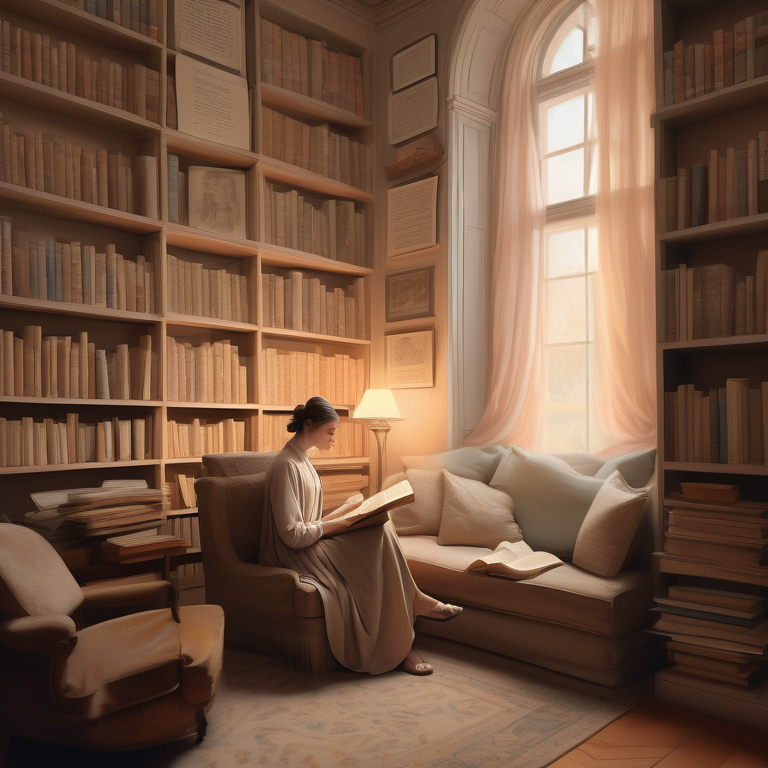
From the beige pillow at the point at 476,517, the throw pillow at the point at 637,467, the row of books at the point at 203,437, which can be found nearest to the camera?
the throw pillow at the point at 637,467

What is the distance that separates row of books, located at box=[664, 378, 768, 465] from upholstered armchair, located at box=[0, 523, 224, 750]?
6.64 feet

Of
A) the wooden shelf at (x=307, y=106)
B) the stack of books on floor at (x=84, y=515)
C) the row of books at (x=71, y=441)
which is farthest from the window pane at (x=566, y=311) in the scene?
the stack of books on floor at (x=84, y=515)

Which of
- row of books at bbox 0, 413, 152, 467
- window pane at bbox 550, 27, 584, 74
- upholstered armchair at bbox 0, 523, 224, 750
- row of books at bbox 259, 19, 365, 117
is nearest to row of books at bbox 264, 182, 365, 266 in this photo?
row of books at bbox 259, 19, 365, 117

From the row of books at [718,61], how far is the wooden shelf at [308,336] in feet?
8.09

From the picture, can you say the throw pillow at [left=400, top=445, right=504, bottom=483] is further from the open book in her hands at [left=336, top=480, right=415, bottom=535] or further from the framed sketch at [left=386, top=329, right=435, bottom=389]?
the open book in her hands at [left=336, top=480, right=415, bottom=535]

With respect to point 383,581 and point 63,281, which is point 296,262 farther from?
point 383,581

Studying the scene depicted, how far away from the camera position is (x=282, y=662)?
3084 millimetres

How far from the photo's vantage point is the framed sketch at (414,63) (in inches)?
184

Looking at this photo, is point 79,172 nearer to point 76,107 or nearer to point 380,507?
point 76,107

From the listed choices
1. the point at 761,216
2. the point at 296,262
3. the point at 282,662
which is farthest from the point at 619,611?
the point at 296,262

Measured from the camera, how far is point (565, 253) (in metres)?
4.37

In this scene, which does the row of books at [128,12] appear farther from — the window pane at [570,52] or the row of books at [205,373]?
the window pane at [570,52]

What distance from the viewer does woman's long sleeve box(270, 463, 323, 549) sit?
3.04 meters

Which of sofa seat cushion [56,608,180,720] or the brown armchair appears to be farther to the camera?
the brown armchair
